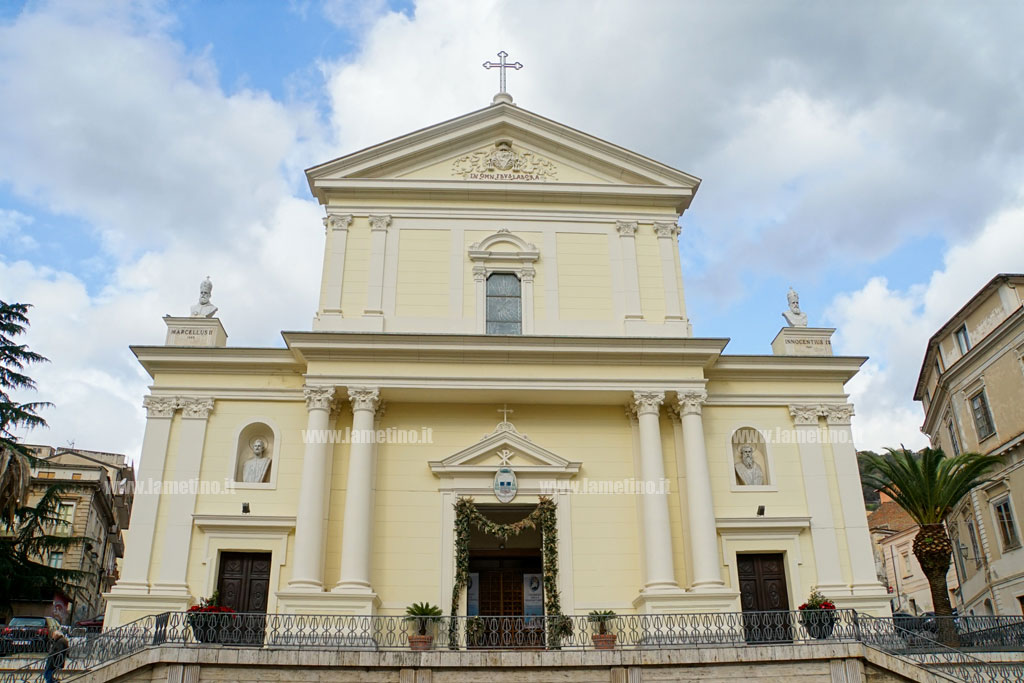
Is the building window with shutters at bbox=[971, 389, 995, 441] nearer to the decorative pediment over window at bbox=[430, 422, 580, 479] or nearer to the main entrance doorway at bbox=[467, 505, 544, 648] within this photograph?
the decorative pediment over window at bbox=[430, 422, 580, 479]

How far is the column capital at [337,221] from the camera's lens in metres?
21.3

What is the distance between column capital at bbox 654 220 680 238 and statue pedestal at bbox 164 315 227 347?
1142cm

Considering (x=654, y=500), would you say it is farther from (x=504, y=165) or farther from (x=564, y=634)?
(x=504, y=165)

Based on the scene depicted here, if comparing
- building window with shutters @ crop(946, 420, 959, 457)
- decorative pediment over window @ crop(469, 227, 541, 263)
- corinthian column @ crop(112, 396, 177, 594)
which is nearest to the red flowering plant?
decorative pediment over window @ crop(469, 227, 541, 263)

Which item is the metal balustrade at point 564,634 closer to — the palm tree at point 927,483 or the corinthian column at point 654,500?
the corinthian column at point 654,500

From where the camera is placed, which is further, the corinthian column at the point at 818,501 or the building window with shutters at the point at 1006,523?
the building window with shutters at the point at 1006,523

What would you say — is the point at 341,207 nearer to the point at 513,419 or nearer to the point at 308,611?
the point at 513,419

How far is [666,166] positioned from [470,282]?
601cm

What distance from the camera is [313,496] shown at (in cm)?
1802

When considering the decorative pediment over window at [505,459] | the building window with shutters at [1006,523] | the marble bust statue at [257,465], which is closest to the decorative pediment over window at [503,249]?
the decorative pediment over window at [505,459]

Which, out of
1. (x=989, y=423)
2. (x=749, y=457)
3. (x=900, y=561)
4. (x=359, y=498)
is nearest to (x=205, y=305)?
(x=359, y=498)

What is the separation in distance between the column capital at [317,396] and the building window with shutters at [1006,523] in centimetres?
2120

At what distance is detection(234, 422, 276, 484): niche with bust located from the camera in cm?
1936

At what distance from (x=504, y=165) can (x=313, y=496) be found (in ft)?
32.4
